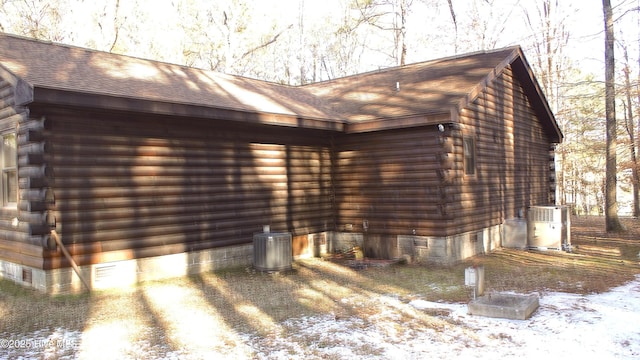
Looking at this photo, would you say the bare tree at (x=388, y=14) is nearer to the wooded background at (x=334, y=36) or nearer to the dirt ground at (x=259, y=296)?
the wooded background at (x=334, y=36)

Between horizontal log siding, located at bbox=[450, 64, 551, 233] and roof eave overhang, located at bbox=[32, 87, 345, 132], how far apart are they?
3.59m

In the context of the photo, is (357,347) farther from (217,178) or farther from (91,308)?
(217,178)

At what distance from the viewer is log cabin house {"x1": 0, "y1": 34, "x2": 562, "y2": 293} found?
833cm

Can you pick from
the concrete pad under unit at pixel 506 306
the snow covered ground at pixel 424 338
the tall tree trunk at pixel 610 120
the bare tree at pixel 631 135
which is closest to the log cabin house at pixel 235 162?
the tall tree trunk at pixel 610 120

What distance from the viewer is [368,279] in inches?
385

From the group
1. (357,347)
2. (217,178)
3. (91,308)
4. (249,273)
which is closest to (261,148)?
(217,178)

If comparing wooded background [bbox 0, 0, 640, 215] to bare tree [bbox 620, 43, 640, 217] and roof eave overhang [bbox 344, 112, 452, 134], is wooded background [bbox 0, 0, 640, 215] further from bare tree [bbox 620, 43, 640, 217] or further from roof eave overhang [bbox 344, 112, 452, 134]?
roof eave overhang [bbox 344, 112, 452, 134]

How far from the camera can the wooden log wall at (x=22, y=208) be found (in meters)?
7.96

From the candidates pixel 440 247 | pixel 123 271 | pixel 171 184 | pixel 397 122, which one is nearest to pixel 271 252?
pixel 171 184

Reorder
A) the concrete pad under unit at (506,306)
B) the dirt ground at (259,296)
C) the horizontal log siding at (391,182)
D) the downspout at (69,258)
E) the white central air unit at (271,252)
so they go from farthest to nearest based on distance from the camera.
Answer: the horizontal log siding at (391,182), the white central air unit at (271,252), the downspout at (69,258), the concrete pad under unit at (506,306), the dirt ground at (259,296)

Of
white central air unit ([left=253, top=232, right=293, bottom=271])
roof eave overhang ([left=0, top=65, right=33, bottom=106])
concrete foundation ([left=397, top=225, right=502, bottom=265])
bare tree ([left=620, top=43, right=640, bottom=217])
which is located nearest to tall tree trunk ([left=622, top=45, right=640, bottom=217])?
bare tree ([left=620, top=43, right=640, bottom=217])

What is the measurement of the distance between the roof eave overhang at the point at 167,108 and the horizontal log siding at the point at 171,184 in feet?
1.99

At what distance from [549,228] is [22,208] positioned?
12349mm

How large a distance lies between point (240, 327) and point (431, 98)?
7776mm
